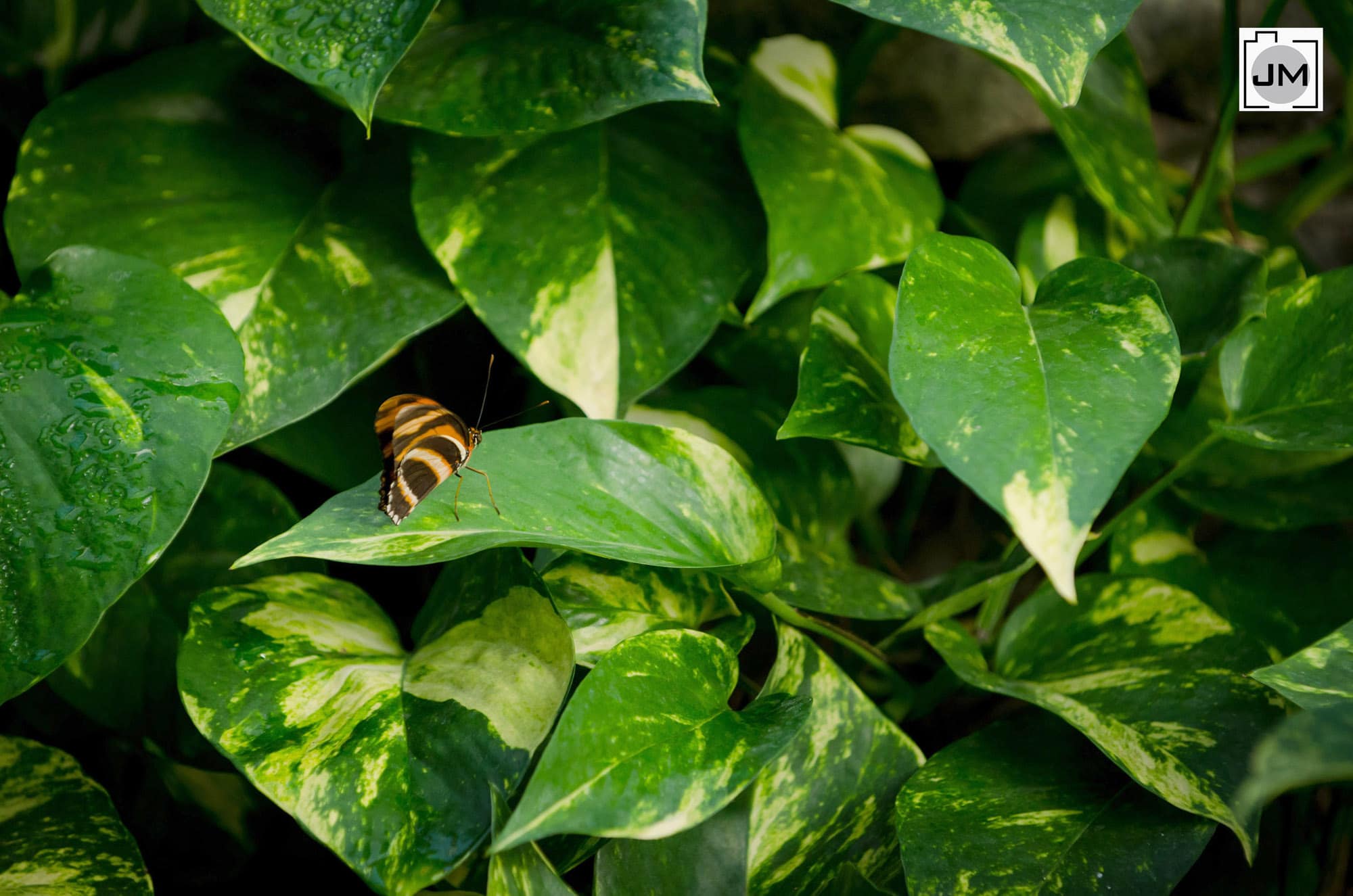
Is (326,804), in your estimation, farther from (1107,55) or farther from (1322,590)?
(1107,55)

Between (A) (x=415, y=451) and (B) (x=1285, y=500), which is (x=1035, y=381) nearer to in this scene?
(A) (x=415, y=451)

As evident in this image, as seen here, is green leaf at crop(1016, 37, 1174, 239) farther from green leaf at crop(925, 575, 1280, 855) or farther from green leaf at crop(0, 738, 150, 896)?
green leaf at crop(0, 738, 150, 896)

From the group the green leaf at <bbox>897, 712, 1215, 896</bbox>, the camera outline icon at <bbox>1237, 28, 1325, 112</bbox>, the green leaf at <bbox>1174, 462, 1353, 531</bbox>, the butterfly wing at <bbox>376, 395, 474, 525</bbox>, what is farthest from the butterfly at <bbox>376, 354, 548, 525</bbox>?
the camera outline icon at <bbox>1237, 28, 1325, 112</bbox>

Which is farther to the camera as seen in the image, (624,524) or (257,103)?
(257,103)

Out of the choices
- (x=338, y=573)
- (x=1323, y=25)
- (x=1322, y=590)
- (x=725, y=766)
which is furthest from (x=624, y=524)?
(x=1323, y=25)

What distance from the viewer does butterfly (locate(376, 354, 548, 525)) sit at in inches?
21.2

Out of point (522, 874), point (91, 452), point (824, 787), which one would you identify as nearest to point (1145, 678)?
point (824, 787)

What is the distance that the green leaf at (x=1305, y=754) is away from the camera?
35cm

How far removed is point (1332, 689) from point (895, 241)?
0.50m

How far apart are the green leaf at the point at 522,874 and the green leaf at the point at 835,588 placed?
0.25 m

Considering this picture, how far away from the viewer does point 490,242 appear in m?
0.79

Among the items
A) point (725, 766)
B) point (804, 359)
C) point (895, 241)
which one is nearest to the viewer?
point (725, 766)

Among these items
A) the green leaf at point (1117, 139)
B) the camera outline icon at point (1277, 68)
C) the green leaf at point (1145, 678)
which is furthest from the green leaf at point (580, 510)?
the camera outline icon at point (1277, 68)

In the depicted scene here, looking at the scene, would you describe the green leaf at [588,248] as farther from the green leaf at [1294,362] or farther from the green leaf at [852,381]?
the green leaf at [1294,362]
